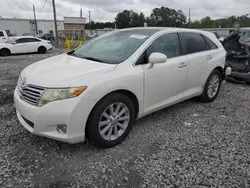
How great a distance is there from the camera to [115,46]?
3.38 meters

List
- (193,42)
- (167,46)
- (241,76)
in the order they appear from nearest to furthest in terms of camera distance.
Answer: (167,46)
(193,42)
(241,76)

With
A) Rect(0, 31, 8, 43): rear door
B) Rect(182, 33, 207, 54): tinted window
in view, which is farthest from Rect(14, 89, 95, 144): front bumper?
Rect(0, 31, 8, 43): rear door

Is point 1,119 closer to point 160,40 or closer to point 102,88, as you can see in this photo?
point 102,88

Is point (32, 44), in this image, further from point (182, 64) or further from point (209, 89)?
point (182, 64)

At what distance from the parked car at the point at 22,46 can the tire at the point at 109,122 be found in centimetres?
1355

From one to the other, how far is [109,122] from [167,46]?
1.67 meters

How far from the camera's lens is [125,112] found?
2.91m

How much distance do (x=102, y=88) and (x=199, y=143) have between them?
1651 mm

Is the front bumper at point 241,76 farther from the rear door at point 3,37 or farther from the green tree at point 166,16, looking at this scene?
the green tree at point 166,16

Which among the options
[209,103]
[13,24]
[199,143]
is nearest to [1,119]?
[199,143]

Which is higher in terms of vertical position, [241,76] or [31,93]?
[31,93]

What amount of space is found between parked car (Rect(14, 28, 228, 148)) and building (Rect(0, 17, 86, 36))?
1532 inches

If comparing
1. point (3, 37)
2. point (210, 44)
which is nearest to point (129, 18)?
point (3, 37)

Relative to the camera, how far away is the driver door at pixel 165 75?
10.2 ft
